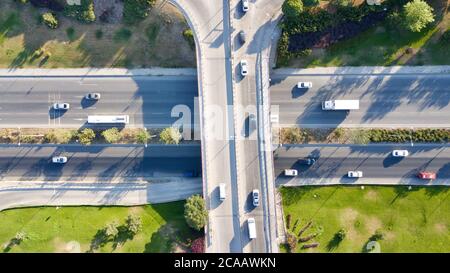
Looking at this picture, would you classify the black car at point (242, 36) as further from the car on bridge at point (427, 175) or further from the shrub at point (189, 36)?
the car on bridge at point (427, 175)

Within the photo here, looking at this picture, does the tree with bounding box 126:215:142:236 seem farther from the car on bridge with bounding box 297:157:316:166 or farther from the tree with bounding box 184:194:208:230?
the car on bridge with bounding box 297:157:316:166

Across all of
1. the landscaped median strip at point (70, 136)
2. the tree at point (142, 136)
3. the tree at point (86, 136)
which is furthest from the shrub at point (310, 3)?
the tree at point (86, 136)

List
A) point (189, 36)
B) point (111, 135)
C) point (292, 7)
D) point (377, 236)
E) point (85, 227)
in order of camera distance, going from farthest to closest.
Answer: point (189, 36), point (85, 227), point (111, 135), point (377, 236), point (292, 7)

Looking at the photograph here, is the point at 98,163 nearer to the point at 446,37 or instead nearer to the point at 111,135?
the point at 111,135

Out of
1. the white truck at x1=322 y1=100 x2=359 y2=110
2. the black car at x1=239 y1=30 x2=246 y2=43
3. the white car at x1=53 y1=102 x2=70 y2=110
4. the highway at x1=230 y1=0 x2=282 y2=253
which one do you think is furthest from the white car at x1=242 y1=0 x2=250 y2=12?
the white car at x1=53 y1=102 x2=70 y2=110

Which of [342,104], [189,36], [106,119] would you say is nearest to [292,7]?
[189,36]
